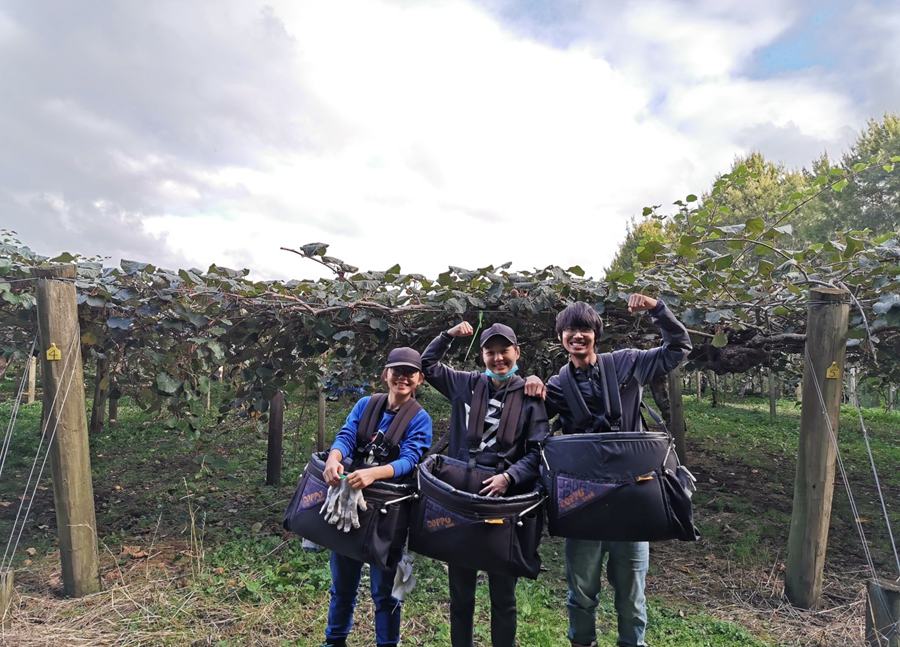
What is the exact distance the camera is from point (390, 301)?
396 cm

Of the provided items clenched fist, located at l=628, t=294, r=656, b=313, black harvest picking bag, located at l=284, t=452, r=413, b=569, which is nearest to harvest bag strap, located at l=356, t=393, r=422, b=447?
black harvest picking bag, located at l=284, t=452, r=413, b=569

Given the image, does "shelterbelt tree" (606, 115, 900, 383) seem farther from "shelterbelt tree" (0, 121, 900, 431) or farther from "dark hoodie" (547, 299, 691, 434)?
"dark hoodie" (547, 299, 691, 434)

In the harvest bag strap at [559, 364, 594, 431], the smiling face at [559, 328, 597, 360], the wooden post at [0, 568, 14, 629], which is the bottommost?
the wooden post at [0, 568, 14, 629]

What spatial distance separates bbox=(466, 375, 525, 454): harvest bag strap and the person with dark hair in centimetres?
11

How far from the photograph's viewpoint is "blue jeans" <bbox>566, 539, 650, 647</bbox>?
243cm

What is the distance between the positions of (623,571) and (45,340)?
350 centimetres

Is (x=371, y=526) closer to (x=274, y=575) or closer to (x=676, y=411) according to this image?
(x=274, y=575)

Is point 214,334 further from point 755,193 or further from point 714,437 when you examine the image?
point 755,193

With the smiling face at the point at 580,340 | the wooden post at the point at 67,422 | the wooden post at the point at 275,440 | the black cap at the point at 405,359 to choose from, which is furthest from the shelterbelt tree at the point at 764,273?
the wooden post at the point at 275,440

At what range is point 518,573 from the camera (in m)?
2.16

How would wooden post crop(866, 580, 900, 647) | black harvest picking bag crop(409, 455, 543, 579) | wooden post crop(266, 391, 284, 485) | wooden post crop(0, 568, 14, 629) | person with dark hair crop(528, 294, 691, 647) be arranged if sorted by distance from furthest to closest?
wooden post crop(266, 391, 284, 485), wooden post crop(0, 568, 14, 629), wooden post crop(866, 580, 900, 647), person with dark hair crop(528, 294, 691, 647), black harvest picking bag crop(409, 455, 543, 579)

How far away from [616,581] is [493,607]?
1.87 ft

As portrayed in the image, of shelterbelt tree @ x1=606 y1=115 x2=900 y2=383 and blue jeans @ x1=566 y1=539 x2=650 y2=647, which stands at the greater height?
shelterbelt tree @ x1=606 y1=115 x2=900 y2=383

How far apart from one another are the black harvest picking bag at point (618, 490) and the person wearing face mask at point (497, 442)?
0.15 meters
